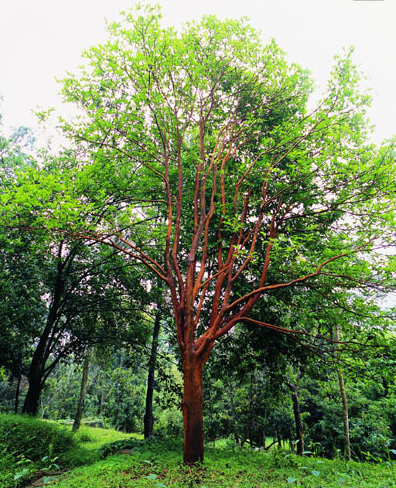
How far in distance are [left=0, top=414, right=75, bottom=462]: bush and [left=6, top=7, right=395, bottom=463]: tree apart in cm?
438

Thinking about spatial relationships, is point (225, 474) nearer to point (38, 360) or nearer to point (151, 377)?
point (151, 377)

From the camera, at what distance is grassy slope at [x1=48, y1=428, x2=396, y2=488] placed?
3949 mm

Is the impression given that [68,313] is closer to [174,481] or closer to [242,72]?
[174,481]

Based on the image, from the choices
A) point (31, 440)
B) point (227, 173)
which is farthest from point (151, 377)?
point (227, 173)

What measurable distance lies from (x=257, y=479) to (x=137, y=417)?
25.6 meters

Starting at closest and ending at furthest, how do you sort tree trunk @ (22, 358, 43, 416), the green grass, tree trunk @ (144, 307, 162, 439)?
the green grass, tree trunk @ (22, 358, 43, 416), tree trunk @ (144, 307, 162, 439)

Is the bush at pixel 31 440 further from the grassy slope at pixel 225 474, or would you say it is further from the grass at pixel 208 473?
the grassy slope at pixel 225 474

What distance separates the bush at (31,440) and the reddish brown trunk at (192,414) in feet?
10.7

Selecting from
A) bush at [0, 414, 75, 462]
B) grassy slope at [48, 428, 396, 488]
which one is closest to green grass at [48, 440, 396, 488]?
grassy slope at [48, 428, 396, 488]

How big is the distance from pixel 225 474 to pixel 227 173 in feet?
23.7

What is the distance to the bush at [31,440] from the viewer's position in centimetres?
629

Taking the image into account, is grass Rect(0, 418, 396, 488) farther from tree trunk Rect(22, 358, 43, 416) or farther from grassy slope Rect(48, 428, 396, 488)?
tree trunk Rect(22, 358, 43, 416)

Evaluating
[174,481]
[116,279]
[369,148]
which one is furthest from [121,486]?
[369,148]

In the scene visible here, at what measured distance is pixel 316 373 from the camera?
6727 mm
